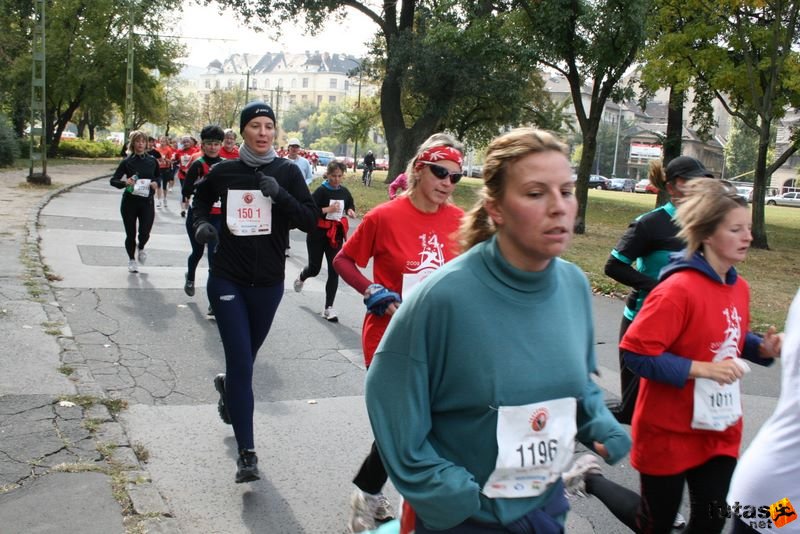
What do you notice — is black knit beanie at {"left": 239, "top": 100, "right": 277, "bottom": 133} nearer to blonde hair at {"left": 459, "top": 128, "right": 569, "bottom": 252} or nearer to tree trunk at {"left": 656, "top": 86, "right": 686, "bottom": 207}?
blonde hair at {"left": 459, "top": 128, "right": 569, "bottom": 252}

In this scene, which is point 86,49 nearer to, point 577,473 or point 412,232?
point 412,232

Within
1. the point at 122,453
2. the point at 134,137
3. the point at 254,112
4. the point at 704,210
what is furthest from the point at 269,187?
the point at 134,137

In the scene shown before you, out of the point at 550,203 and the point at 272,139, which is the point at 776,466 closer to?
the point at 550,203

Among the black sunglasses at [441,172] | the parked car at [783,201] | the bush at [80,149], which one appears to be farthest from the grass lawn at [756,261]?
the parked car at [783,201]

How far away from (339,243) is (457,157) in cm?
586

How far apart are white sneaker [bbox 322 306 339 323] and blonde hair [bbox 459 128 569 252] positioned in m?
6.86

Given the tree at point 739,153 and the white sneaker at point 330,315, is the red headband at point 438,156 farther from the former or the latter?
the tree at point 739,153

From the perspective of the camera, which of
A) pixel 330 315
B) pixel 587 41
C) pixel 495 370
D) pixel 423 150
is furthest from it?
pixel 587 41

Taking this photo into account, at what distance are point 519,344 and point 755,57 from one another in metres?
22.5

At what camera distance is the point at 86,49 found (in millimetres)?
44375

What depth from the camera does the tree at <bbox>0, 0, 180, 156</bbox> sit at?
42.8 m

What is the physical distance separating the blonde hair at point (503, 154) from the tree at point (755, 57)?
18987 millimetres

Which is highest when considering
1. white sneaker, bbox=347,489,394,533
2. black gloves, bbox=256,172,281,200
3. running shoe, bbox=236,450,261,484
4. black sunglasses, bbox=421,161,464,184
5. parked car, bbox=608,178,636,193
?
black sunglasses, bbox=421,161,464,184

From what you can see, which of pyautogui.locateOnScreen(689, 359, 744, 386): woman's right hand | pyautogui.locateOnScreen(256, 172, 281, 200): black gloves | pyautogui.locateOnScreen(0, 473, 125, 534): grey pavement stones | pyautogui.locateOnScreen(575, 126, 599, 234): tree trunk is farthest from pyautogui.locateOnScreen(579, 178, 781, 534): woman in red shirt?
pyautogui.locateOnScreen(575, 126, 599, 234): tree trunk
